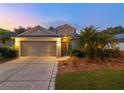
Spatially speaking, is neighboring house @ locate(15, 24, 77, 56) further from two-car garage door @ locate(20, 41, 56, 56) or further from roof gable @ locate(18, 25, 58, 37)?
roof gable @ locate(18, 25, 58, 37)

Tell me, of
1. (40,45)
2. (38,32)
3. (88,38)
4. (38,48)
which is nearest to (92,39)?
(88,38)

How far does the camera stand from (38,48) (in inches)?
1002

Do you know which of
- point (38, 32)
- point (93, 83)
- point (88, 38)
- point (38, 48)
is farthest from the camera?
point (38, 32)

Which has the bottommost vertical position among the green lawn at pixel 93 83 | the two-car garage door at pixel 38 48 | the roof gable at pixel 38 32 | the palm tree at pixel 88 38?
the green lawn at pixel 93 83

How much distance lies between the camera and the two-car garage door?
83.3 ft

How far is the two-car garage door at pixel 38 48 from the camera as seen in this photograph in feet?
83.3

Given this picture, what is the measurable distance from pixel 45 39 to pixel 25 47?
2.27 m

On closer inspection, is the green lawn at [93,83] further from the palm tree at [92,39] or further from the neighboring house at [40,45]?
the neighboring house at [40,45]

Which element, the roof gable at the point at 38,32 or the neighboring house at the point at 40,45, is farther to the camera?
the roof gable at the point at 38,32

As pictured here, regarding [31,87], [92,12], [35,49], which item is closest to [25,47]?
[35,49]

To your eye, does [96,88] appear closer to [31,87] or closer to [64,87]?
[64,87]

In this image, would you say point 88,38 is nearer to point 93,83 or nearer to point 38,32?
point 93,83

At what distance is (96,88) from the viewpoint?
27.1 ft

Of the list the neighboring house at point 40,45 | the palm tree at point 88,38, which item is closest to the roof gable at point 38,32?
the neighboring house at point 40,45
